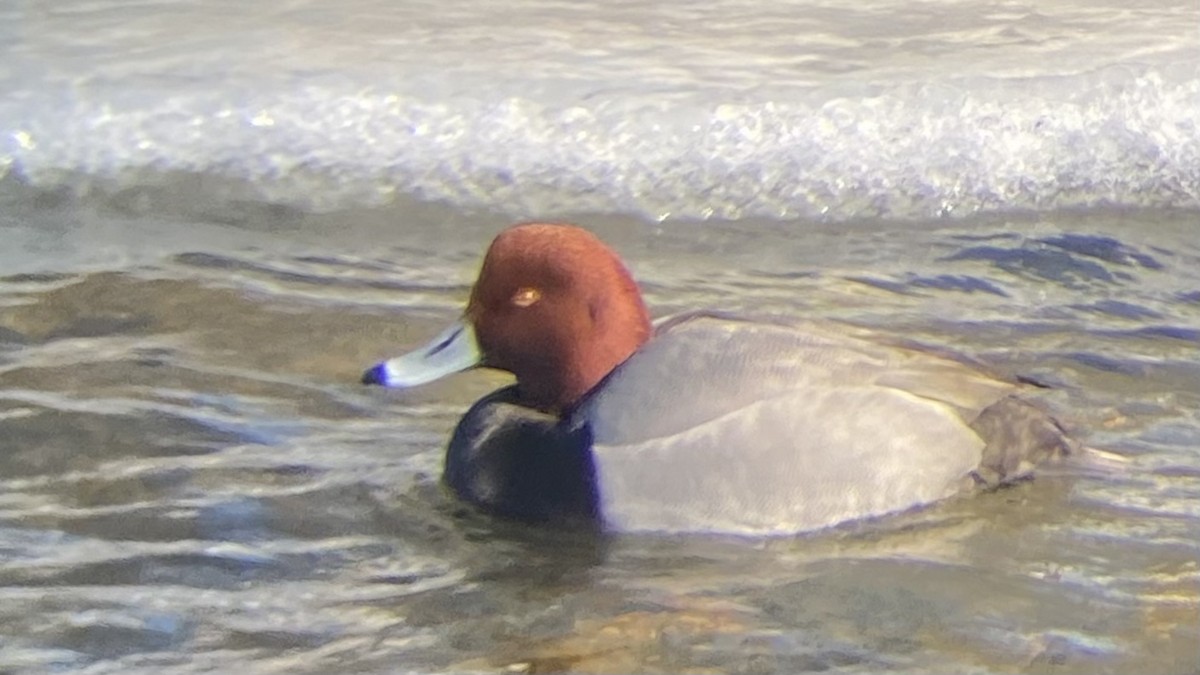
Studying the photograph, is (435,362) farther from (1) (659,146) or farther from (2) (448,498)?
(1) (659,146)

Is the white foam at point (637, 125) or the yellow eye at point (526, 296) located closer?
the yellow eye at point (526, 296)

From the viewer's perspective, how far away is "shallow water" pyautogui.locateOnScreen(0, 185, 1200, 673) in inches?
144

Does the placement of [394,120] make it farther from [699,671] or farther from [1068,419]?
[699,671]

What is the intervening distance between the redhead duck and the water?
0.27 feet

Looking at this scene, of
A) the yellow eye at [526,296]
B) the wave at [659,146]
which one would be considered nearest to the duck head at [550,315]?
the yellow eye at [526,296]

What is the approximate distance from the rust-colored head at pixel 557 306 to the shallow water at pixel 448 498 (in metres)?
0.36

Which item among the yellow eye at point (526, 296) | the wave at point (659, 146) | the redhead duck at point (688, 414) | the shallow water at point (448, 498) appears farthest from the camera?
the wave at point (659, 146)

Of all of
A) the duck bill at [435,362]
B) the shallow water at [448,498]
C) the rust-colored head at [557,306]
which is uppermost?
the rust-colored head at [557,306]

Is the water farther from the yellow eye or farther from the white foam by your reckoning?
the yellow eye

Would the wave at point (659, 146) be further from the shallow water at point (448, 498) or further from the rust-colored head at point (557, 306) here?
the rust-colored head at point (557, 306)

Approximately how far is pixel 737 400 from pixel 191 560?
1.14 metres

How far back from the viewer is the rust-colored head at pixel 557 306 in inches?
173

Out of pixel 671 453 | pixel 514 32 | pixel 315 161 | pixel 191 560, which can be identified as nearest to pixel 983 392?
pixel 671 453

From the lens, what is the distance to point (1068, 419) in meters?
4.78
